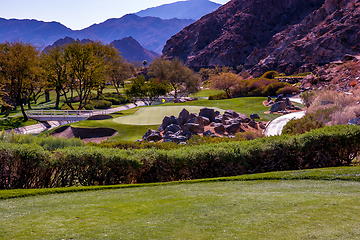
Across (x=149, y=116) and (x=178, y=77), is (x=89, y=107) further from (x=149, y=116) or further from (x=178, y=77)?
(x=178, y=77)

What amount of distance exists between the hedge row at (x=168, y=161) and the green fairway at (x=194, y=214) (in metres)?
Result: 1.50

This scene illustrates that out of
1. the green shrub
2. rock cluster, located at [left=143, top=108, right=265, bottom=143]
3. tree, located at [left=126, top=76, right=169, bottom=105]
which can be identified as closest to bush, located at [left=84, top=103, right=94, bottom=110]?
tree, located at [left=126, top=76, right=169, bottom=105]

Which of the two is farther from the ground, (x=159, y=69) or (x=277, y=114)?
(x=159, y=69)

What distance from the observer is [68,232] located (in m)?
3.90

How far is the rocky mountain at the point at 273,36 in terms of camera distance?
79188mm

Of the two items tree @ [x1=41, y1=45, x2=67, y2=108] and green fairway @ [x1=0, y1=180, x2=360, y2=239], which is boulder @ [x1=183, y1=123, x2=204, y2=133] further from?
tree @ [x1=41, y1=45, x2=67, y2=108]

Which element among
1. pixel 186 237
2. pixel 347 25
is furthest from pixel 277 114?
pixel 347 25

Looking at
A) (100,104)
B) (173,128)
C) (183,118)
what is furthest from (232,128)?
(100,104)

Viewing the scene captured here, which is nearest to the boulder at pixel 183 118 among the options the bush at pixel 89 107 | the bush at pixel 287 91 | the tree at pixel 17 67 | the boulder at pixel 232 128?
the boulder at pixel 232 128

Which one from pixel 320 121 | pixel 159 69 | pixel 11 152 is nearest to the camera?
pixel 11 152

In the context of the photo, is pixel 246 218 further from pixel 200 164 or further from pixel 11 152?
pixel 11 152

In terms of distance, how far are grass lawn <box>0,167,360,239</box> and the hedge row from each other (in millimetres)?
1274

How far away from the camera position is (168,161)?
849 cm

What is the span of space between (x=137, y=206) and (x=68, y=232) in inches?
63.8
